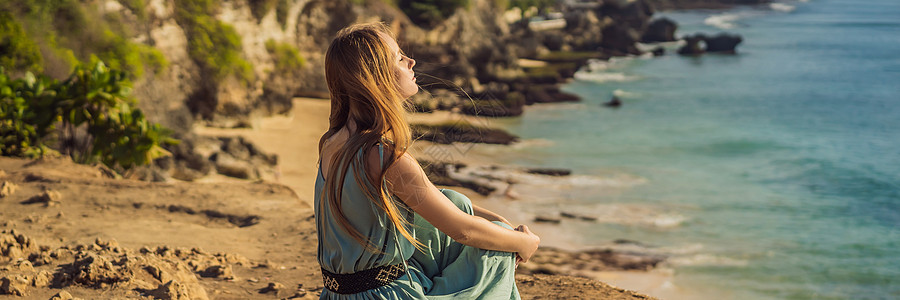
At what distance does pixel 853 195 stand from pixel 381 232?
21.7 metres

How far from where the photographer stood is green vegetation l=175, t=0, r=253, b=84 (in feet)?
59.7

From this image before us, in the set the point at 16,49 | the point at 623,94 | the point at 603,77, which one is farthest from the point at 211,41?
the point at 603,77

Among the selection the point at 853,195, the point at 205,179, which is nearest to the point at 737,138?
the point at 853,195

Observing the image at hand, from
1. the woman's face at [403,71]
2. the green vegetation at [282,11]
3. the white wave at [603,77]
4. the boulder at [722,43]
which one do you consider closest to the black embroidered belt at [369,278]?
the woman's face at [403,71]

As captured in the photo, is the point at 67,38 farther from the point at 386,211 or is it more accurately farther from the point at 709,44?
the point at 709,44

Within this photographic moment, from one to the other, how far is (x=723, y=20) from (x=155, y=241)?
7716 cm

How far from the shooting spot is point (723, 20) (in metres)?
74.4

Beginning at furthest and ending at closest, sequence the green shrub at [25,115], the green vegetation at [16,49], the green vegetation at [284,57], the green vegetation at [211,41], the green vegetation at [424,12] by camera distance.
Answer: the green vegetation at [424,12] → the green vegetation at [284,57] → the green vegetation at [211,41] → the green vegetation at [16,49] → the green shrub at [25,115]

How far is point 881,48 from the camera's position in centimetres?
Result: 5028

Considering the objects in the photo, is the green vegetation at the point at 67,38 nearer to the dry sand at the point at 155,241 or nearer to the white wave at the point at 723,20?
the dry sand at the point at 155,241

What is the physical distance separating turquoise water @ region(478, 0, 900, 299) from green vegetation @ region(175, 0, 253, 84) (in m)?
7.96

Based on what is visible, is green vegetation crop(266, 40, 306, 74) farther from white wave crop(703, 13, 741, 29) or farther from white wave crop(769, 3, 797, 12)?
white wave crop(769, 3, 797, 12)

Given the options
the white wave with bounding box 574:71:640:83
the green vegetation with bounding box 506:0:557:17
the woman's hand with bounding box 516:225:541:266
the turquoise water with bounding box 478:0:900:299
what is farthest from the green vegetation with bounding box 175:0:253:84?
the green vegetation with bounding box 506:0:557:17

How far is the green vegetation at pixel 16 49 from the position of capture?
12328 millimetres
